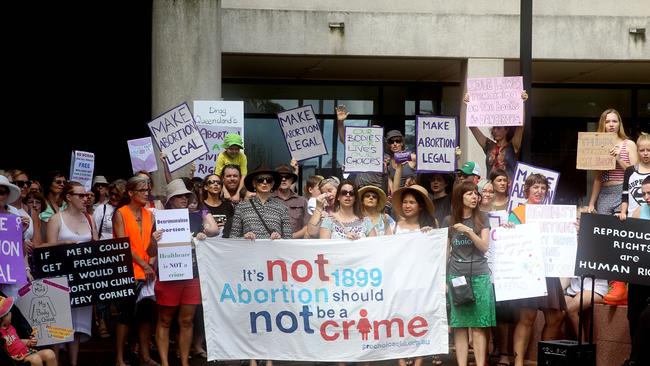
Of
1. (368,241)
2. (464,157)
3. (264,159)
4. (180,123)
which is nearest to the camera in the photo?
(368,241)

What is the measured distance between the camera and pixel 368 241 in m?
11.8

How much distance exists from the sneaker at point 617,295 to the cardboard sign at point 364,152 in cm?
365

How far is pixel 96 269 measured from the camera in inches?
471

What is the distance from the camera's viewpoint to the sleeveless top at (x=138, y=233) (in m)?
12.2

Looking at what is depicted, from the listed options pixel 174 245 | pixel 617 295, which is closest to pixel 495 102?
pixel 617 295

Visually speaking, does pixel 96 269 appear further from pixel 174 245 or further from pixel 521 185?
pixel 521 185

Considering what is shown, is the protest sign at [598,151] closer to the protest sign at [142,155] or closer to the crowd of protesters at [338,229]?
the crowd of protesters at [338,229]

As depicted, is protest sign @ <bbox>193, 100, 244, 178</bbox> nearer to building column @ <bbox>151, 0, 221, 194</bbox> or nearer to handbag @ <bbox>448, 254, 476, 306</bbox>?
building column @ <bbox>151, 0, 221, 194</bbox>

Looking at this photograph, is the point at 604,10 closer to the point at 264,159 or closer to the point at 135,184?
the point at 264,159

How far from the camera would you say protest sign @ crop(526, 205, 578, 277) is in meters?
A: 11.9

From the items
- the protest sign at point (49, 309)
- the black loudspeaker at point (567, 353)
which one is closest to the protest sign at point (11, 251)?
the protest sign at point (49, 309)

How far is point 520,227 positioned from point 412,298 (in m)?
1.30

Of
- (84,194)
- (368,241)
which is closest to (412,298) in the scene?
(368,241)

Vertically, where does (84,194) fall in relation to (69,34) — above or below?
below
